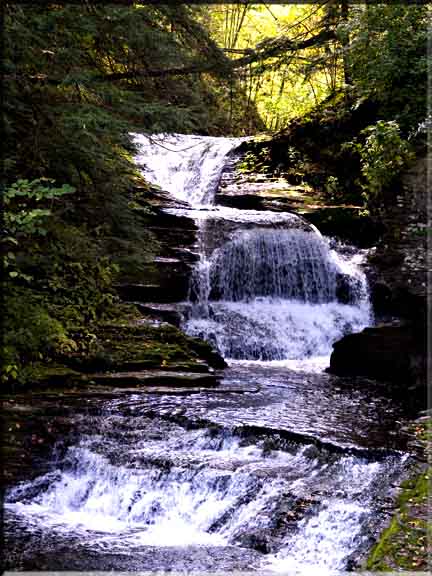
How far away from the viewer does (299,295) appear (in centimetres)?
1352

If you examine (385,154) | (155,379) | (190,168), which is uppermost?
(190,168)

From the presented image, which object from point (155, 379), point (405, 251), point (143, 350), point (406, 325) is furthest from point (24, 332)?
point (405, 251)

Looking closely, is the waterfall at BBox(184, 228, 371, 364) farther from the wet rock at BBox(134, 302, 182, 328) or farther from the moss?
the moss

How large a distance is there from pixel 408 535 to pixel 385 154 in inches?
425

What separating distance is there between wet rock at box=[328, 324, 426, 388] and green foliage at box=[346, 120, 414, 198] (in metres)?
5.00

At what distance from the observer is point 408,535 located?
16.0 feet

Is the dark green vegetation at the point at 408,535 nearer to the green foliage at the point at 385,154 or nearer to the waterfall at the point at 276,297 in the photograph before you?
the waterfall at the point at 276,297

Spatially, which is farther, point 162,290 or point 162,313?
point 162,290

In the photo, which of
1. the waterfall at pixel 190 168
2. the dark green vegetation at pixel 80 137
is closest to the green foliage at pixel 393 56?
the dark green vegetation at pixel 80 137

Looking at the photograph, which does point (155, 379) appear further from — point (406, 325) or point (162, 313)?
point (406, 325)

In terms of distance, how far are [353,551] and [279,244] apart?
29.9ft

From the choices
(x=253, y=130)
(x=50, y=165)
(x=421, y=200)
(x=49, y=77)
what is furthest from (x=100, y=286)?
(x=253, y=130)

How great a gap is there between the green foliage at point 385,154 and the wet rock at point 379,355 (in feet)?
16.4

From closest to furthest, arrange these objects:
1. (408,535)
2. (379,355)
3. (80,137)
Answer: (408,535)
(80,137)
(379,355)
